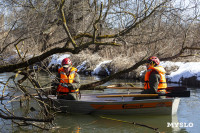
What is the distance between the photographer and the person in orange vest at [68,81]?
24.1ft

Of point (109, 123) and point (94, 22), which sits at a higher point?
point (94, 22)

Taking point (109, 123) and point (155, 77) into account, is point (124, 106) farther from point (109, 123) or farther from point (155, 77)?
point (155, 77)

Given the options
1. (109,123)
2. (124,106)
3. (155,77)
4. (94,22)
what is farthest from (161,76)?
(94,22)

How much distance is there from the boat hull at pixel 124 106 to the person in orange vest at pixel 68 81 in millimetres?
196

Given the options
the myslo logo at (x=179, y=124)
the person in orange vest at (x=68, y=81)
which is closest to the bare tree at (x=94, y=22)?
the person in orange vest at (x=68, y=81)

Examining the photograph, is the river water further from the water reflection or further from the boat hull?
the boat hull

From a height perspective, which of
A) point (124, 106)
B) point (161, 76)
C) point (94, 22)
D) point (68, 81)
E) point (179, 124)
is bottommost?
point (179, 124)

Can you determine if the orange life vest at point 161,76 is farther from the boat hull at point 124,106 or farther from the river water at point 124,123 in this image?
the river water at point 124,123

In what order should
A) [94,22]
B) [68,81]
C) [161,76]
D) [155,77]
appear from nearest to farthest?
[94,22]
[155,77]
[161,76]
[68,81]

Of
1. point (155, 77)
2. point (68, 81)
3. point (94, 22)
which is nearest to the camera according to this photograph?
point (94, 22)

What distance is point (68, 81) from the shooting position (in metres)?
7.38

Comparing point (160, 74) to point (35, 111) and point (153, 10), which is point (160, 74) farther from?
point (35, 111)

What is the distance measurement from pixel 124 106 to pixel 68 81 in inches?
67.4

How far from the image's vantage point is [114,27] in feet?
24.1
